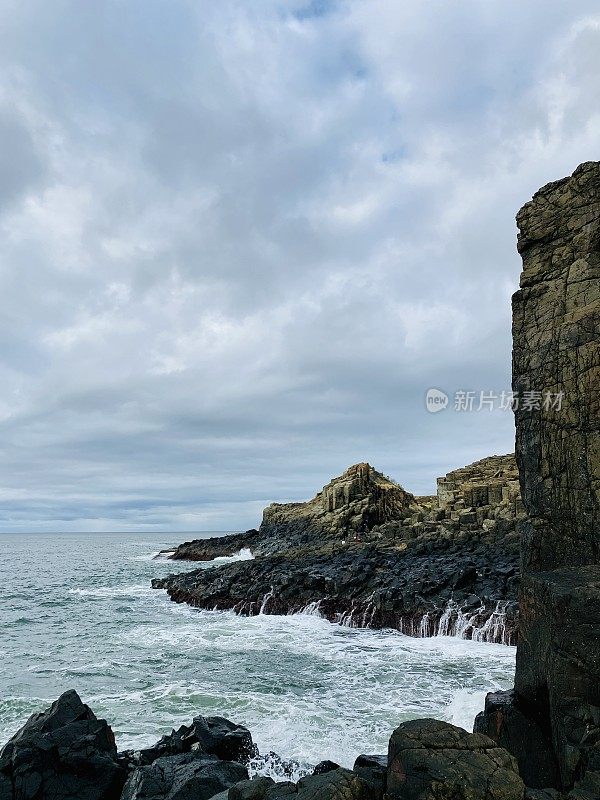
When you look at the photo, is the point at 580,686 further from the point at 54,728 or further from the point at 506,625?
the point at 506,625

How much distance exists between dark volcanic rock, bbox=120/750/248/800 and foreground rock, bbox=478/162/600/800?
4507 millimetres

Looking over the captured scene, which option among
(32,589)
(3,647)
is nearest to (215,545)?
(32,589)

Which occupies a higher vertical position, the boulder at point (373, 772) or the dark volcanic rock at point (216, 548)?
the dark volcanic rock at point (216, 548)

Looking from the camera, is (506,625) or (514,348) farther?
(506,625)

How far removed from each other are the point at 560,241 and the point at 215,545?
73.9 meters

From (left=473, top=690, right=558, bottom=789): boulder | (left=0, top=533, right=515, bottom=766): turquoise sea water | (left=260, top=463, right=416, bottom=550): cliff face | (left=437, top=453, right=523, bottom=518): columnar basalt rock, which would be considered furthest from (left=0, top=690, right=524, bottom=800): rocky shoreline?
(left=260, top=463, right=416, bottom=550): cliff face

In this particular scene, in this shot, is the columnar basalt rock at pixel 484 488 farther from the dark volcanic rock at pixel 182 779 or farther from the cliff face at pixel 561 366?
the dark volcanic rock at pixel 182 779

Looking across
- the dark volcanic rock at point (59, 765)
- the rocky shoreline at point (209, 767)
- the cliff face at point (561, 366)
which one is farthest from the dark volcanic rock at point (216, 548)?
the cliff face at point (561, 366)

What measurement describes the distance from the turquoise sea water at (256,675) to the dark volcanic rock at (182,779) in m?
3.08

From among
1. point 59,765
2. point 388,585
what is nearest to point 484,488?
point 388,585

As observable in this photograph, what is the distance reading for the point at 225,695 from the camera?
52.8ft

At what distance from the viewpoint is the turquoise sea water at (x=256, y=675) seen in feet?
44.3

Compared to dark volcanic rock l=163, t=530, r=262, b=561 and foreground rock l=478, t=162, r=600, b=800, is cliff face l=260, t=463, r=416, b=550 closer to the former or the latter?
dark volcanic rock l=163, t=530, r=262, b=561

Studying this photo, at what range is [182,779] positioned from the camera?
27.7 feet
